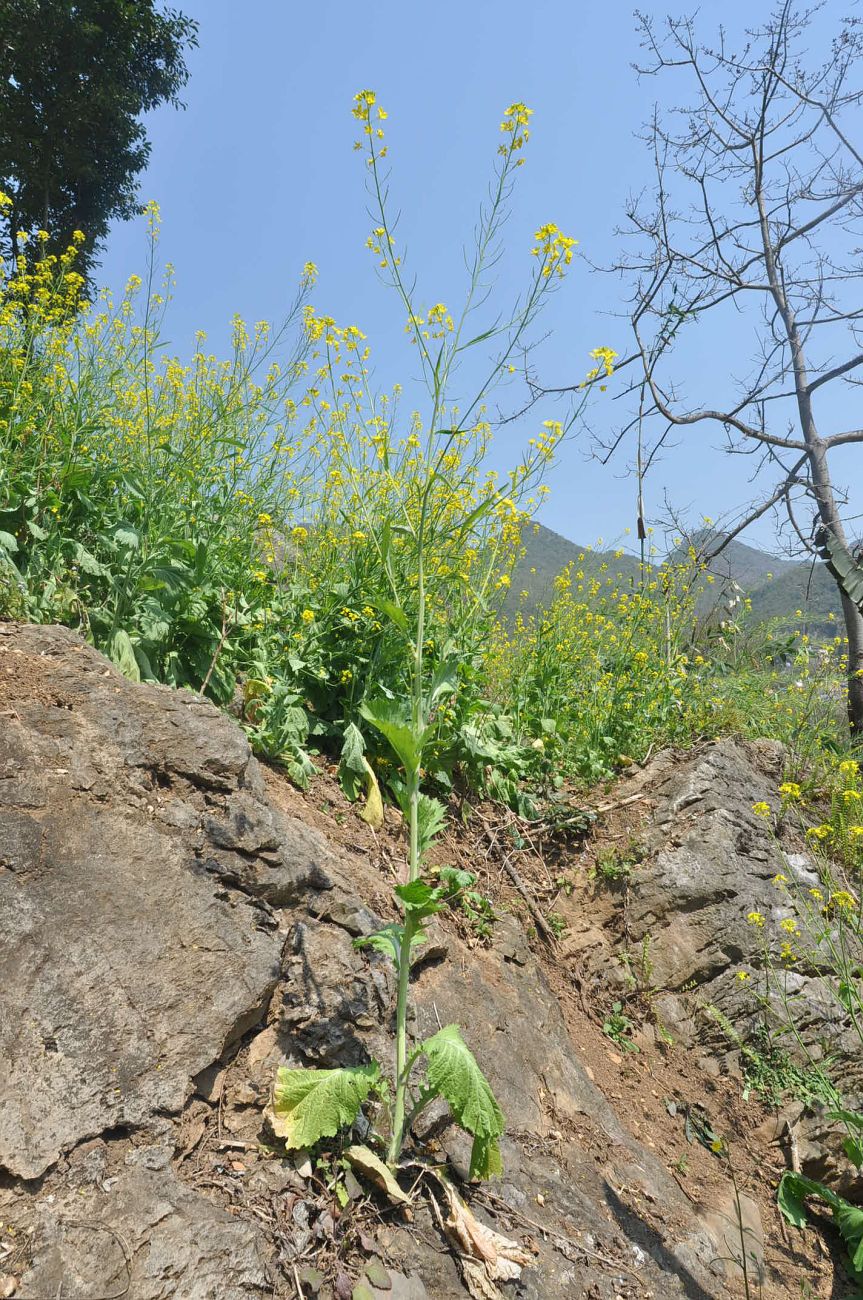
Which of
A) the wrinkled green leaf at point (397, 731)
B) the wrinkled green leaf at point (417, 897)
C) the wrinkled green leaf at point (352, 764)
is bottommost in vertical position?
the wrinkled green leaf at point (352, 764)

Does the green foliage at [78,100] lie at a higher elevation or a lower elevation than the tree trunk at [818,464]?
higher

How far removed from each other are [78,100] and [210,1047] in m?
15.7

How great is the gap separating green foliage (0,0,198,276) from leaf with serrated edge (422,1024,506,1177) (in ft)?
44.5

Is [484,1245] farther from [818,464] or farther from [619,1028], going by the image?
[818,464]

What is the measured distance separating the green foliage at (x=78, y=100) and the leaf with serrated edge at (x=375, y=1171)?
44.7 feet

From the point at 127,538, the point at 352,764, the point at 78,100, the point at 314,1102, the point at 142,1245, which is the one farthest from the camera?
the point at 78,100

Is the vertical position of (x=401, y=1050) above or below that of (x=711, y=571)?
below

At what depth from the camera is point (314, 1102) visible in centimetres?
175

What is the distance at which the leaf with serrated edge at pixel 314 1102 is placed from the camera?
1.72m

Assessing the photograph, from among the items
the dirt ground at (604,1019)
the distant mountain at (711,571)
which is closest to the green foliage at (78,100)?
the distant mountain at (711,571)

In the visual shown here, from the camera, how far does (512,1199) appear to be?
2092mm

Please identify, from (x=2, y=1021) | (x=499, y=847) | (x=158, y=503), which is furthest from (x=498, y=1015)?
(x=158, y=503)

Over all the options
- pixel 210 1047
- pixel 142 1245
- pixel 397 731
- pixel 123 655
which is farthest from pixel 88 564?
pixel 142 1245

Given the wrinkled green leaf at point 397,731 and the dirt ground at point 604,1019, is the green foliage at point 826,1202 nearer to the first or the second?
the dirt ground at point 604,1019
